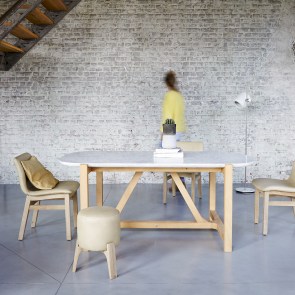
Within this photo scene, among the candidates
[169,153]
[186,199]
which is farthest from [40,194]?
[186,199]

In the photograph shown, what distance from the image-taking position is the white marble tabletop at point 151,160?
4160 millimetres

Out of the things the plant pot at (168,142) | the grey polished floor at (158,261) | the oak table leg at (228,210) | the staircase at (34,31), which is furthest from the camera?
the staircase at (34,31)

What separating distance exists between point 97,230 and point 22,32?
3.97m

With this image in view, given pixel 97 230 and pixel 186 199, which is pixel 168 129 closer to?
pixel 186 199

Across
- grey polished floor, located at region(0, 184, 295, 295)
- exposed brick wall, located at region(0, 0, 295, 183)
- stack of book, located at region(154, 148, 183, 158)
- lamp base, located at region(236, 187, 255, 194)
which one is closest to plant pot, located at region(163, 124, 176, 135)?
stack of book, located at region(154, 148, 183, 158)

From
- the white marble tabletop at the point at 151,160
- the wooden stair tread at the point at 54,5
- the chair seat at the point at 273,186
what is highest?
the wooden stair tread at the point at 54,5

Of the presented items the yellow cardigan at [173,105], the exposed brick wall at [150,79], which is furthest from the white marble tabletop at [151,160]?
the exposed brick wall at [150,79]

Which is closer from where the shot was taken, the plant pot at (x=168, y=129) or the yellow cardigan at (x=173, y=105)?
the plant pot at (x=168, y=129)

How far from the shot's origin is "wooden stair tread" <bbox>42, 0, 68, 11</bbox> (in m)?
6.73

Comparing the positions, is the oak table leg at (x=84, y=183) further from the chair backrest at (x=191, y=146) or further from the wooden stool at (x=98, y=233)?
the chair backrest at (x=191, y=146)

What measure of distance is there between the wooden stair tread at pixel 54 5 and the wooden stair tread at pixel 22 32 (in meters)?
0.47

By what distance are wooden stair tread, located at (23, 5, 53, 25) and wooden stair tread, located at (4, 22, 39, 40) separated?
186mm

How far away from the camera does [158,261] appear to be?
155 inches

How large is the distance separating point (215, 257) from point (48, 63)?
15.4 feet
